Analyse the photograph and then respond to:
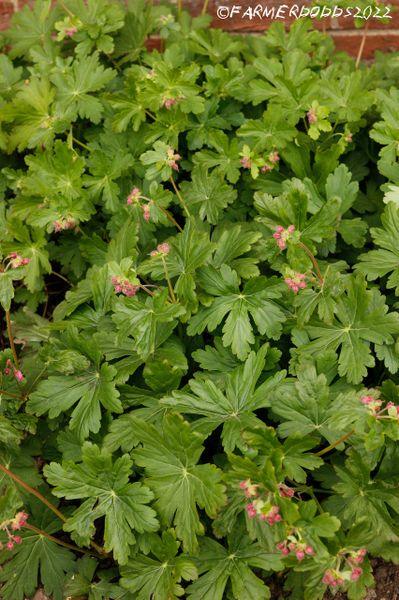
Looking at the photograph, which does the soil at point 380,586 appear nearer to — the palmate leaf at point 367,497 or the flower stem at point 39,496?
the palmate leaf at point 367,497

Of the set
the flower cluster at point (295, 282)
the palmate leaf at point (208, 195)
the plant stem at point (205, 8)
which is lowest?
the flower cluster at point (295, 282)

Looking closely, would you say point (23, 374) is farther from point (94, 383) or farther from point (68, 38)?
point (68, 38)

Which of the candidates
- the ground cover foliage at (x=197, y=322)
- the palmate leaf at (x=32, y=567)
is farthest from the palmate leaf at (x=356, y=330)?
the palmate leaf at (x=32, y=567)

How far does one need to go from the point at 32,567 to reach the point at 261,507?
3.11 ft

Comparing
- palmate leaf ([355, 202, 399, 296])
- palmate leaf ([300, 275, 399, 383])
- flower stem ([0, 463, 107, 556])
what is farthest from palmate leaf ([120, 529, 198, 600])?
palmate leaf ([355, 202, 399, 296])

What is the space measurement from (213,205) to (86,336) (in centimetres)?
69

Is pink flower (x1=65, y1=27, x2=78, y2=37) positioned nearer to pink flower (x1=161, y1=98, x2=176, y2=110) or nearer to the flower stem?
pink flower (x1=161, y1=98, x2=176, y2=110)

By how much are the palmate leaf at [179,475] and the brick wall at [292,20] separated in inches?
81.4

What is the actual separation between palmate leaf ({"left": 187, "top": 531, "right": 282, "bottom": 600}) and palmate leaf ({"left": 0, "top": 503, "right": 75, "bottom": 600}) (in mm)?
461

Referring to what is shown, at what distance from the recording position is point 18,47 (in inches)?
116

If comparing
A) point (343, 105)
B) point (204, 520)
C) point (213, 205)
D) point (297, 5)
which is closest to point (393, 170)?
point (343, 105)

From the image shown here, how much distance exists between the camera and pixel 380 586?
2.13m

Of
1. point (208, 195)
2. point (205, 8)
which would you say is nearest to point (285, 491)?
point (208, 195)

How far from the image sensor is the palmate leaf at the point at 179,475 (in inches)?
72.5
